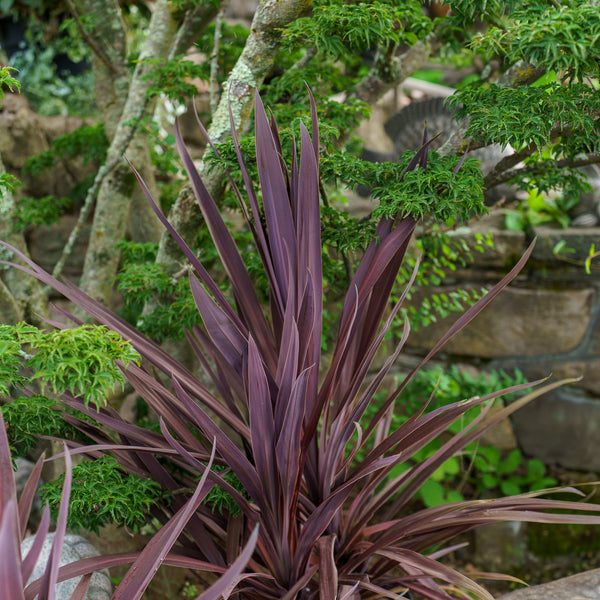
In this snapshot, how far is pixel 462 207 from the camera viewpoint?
973 millimetres

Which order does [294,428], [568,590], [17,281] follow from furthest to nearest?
[17,281]
[568,590]
[294,428]

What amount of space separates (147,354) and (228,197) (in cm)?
54

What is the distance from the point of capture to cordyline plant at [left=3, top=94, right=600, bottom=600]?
0.88m

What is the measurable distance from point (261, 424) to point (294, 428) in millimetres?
52

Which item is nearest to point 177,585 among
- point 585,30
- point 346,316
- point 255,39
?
point 346,316

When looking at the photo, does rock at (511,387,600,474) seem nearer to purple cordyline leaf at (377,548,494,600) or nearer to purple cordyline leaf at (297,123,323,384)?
purple cordyline leaf at (377,548,494,600)

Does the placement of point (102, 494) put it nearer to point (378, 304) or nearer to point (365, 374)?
point (365, 374)

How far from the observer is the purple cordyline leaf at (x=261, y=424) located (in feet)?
2.61

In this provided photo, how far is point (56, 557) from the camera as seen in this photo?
59 centimetres

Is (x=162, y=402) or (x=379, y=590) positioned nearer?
(x=379, y=590)

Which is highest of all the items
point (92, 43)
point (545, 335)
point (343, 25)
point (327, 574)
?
point (92, 43)

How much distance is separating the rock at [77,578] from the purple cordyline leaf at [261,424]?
419 millimetres

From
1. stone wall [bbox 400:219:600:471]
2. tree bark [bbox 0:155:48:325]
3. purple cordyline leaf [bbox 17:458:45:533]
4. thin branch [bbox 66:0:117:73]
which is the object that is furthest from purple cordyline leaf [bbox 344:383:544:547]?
thin branch [bbox 66:0:117:73]

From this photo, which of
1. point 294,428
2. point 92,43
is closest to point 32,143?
point 92,43
